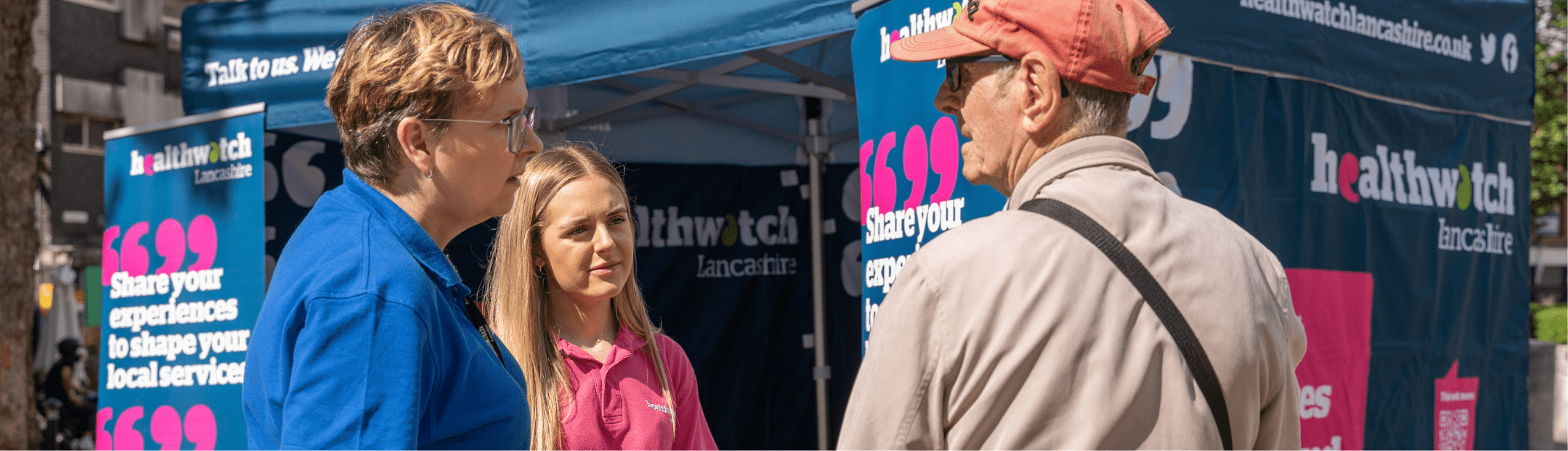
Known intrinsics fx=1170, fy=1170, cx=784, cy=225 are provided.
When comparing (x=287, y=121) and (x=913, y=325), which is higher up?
(x=287, y=121)

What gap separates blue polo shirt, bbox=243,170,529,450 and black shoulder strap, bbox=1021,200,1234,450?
0.70m

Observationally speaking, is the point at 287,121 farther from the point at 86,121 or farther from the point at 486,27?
the point at 86,121

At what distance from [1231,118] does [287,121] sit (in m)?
3.52

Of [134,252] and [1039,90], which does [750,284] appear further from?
[1039,90]

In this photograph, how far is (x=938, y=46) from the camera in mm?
1451

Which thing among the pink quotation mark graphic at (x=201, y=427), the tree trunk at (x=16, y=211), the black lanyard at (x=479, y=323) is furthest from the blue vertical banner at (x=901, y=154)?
the tree trunk at (x=16, y=211)

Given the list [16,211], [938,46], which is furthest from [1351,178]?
[16,211]

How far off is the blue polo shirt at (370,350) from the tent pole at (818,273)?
4.59 meters

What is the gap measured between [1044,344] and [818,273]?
4982 mm

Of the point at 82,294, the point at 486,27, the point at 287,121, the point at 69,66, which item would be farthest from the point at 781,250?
the point at 69,66

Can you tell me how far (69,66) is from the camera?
2048 cm

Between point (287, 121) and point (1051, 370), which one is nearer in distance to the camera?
point (1051, 370)

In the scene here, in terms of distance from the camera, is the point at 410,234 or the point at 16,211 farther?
the point at 16,211

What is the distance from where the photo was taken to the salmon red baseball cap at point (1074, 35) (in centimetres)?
132
